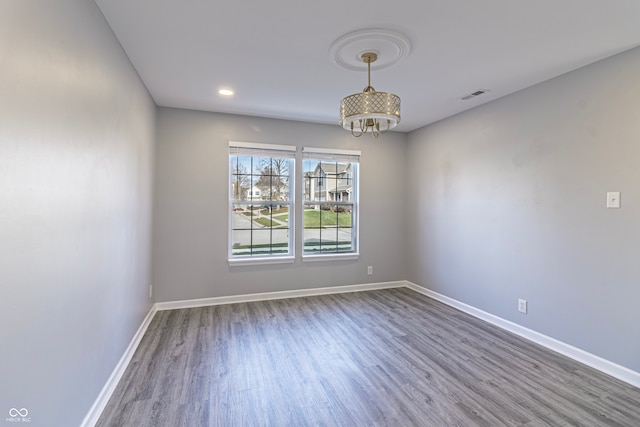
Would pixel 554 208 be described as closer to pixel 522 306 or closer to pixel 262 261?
pixel 522 306

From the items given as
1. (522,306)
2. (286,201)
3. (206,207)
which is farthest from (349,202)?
(522,306)

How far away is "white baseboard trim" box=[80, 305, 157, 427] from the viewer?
174cm

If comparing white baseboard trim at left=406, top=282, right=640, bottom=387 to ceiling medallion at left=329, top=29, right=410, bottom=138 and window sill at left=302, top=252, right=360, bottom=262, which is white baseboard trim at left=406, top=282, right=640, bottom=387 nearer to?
window sill at left=302, top=252, right=360, bottom=262

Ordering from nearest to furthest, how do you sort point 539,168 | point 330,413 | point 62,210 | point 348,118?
point 62,210
point 330,413
point 348,118
point 539,168

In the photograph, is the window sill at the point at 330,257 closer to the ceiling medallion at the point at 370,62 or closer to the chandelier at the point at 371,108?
the ceiling medallion at the point at 370,62

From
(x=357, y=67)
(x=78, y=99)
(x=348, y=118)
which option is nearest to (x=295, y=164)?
(x=357, y=67)

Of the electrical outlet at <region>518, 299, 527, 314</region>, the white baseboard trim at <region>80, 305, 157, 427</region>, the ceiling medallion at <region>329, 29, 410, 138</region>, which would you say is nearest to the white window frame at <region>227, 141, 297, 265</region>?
the white baseboard trim at <region>80, 305, 157, 427</region>

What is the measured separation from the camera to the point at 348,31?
6.77 feet

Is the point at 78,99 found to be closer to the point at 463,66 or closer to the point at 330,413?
A: the point at 330,413

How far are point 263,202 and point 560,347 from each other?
360 cm

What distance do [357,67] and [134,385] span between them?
3.05 m

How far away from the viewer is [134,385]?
84.4 inches

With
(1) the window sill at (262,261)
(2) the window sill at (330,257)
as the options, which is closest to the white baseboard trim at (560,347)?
(2) the window sill at (330,257)

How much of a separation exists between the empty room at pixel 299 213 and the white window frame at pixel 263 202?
0.03 metres
